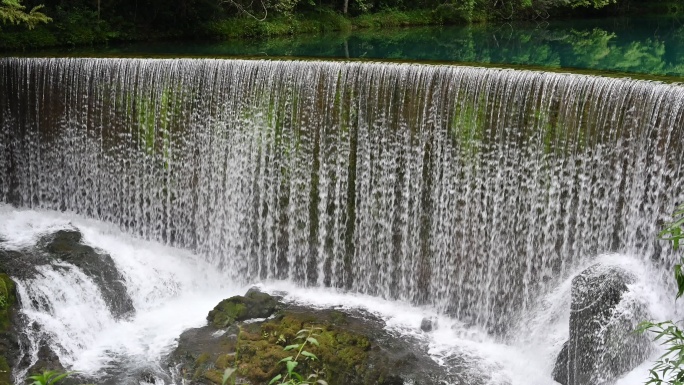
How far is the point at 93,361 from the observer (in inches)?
344

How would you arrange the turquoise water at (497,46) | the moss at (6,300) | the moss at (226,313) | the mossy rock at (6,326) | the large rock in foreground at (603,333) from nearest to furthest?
the large rock in foreground at (603,333) < the mossy rock at (6,326) < the moss at (6,300) < the moss at (226,313) < the turquoise water at (497,46)

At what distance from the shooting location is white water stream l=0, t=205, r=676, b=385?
863cm

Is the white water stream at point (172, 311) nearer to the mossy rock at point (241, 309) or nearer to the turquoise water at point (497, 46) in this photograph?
the mossy rock at point (241, 309)

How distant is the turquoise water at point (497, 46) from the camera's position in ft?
53.2

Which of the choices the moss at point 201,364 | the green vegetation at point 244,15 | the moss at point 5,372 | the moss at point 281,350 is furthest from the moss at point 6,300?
the green vegetation at point 244,15

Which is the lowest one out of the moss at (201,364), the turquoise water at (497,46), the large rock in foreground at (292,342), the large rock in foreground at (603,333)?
the moss at (201,364)

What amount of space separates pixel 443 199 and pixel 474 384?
8.67 ft

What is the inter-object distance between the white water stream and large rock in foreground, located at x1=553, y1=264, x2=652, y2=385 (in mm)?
158

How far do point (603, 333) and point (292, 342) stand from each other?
11.5 feet

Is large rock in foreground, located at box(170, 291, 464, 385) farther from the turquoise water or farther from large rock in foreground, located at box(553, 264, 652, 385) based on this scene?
the turquoise water

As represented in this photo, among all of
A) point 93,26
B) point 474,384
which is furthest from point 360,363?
point 93,26

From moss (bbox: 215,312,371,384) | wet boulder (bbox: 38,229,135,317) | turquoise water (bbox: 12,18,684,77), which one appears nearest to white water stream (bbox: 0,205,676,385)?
wet boulder (bbox: 38,229,135,317)

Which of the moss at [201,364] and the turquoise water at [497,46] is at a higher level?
the turquoise water at [497,46]

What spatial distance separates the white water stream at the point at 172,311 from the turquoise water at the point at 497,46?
4848mm
